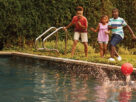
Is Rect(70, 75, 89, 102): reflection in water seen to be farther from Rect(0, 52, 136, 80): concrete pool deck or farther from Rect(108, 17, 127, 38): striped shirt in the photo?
Rect(108, 17, 127, 38): striped shirt

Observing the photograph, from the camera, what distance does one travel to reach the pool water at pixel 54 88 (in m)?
8.42

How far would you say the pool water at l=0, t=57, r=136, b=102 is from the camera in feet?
27.6

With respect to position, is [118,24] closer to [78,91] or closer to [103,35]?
[103,35]

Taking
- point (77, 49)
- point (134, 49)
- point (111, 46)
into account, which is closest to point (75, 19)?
point (111, 46)

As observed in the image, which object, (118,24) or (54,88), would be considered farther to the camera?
(118,24)

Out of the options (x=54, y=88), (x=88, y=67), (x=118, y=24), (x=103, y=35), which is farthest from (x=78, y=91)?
(x=103, y=35)

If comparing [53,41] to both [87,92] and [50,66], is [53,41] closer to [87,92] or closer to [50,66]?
[50,66]

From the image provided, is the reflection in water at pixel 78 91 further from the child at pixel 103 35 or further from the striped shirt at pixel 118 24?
the child at pixel 103 35

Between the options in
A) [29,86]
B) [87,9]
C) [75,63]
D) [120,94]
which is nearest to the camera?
[120,94]

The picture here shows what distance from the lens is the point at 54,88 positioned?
9.69 metres

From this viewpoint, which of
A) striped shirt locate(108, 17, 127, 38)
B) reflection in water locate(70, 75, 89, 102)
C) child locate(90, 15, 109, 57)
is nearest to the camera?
reflection in water locate(70, 75, 89, 102)

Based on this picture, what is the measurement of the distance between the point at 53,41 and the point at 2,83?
32.0 feet

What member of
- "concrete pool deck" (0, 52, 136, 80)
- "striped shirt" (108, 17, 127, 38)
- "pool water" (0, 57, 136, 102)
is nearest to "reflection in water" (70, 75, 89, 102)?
"pool water" (0, 57, 136, 102)

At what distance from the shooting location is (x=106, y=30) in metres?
15.8
